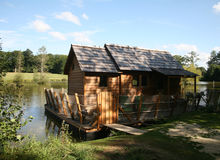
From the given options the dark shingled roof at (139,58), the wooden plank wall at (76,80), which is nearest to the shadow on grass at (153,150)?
the wooden plank wall at (76,80)

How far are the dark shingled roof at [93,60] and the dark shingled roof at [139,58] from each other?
2.60ft

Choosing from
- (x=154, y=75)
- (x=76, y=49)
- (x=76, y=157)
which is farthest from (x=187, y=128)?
(x=76, y=49)

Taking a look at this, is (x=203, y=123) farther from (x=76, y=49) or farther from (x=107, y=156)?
(x=76, y=49)

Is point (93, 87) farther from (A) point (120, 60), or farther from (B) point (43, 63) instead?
(B) point (43, 63)

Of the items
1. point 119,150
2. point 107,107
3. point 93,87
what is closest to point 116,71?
point 93,87

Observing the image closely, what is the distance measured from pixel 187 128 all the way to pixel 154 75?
9.92 metres

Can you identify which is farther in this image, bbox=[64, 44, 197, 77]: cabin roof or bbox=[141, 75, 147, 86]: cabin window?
bbox=[141, 75, 147, 86]: cabin window

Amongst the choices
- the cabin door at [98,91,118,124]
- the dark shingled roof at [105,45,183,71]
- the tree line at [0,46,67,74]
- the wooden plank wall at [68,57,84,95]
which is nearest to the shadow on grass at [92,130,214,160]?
the cabin door at [98,91,118,124]

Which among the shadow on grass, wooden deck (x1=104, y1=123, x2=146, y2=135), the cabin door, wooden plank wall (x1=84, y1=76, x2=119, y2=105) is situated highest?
wooden plank wall (x1=84, y1=76, x2=119, y2=105)

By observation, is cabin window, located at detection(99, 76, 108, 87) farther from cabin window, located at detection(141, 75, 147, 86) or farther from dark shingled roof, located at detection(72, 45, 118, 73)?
cabin window, located at detection(141, 75, 147, 86)

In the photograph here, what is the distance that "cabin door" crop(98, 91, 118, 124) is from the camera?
1066 cm

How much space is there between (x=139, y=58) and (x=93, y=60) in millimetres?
5698

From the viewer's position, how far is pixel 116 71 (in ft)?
54.2

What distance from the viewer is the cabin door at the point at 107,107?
35.0 ft
